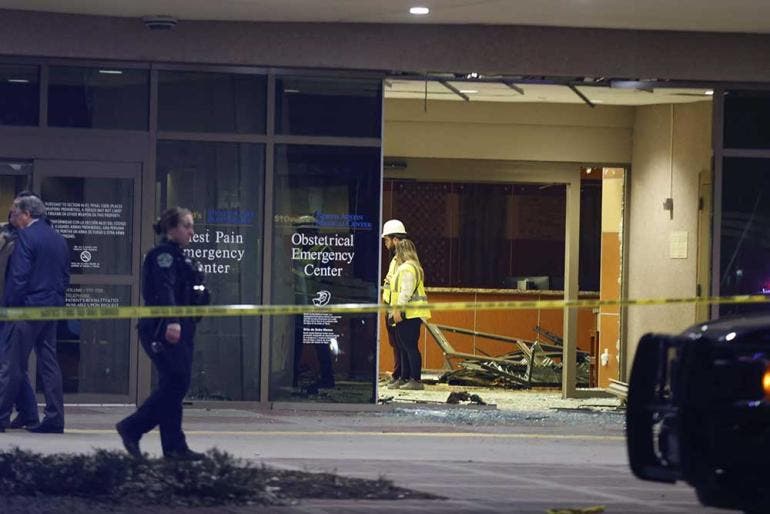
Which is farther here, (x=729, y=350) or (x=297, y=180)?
(x=297, y=180)

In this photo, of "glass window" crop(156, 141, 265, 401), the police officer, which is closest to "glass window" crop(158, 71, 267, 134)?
"glass window" crop(156, 141, 265, 401)

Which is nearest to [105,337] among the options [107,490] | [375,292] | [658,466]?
[375,292]

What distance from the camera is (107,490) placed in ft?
28.2

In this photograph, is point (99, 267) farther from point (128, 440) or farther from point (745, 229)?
point (745, 229)

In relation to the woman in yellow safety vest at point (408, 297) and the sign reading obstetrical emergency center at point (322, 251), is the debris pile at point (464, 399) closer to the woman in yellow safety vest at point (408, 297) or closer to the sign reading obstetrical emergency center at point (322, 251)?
the woman in yellow safety vest at point (408, 297)

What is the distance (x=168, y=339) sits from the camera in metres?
9.95

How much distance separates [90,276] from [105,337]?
596 millimetres

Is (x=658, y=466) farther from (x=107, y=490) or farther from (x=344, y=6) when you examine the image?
(x=344, y=6)

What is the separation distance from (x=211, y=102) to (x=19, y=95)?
1.76 m

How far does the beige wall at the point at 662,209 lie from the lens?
16.8 metres

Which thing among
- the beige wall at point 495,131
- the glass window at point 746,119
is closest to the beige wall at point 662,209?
the beige wall at point 495,131

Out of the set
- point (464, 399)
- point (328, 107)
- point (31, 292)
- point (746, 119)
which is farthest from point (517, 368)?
point (31, 292)

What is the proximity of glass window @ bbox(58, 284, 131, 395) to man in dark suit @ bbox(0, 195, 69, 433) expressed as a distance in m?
2.13

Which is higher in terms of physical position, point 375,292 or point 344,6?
point 344,6
